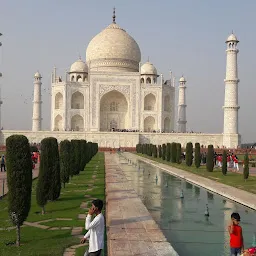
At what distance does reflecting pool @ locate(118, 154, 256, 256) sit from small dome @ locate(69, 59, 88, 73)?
26.3 meters

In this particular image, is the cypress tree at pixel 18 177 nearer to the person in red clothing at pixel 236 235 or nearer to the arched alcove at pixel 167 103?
the person in red clothing at pixel 236 235

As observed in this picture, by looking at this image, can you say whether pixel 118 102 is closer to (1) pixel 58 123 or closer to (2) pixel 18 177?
(1) pixel 58 123

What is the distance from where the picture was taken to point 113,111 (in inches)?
1389

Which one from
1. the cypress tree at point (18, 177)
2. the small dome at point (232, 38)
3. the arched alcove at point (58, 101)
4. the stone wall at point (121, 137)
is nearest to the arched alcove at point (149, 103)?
the stone wall at point (121, 137)

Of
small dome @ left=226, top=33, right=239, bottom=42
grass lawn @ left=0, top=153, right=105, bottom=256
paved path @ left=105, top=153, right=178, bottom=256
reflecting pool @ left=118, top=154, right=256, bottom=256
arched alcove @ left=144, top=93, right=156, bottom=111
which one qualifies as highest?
small dome @ left=226, top=33, right=239, bottom=42

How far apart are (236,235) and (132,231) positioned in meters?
1.59

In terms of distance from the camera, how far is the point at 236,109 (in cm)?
2873

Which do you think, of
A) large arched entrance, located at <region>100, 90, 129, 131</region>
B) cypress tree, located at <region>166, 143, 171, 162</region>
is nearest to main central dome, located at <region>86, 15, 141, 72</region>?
large arched entrance, located at <region>100, 90, 129, 131</region>

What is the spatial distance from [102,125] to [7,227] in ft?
96.5

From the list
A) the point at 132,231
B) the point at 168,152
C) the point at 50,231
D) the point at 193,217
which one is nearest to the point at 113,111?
the point at 168,152

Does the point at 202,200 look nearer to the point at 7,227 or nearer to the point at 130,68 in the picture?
the point at 7,227

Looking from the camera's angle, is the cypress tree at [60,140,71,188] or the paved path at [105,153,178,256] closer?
the paved path at [105,153,178,256]

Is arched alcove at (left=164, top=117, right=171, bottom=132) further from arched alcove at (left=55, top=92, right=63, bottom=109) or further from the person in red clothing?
the person in red clothing

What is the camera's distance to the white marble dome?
116 feet
